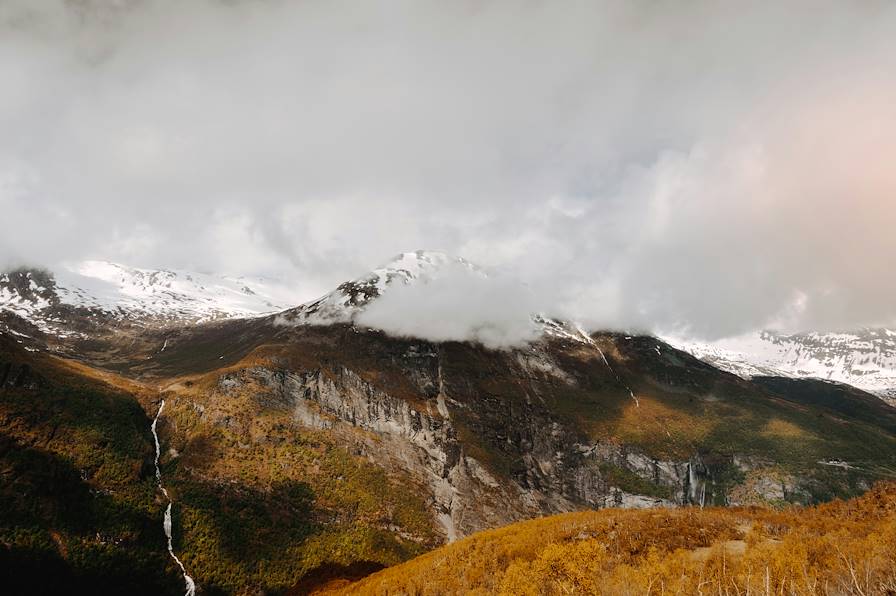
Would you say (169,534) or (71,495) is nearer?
(71,495)

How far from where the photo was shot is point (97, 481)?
342 feet

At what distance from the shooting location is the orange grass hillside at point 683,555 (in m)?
28.7

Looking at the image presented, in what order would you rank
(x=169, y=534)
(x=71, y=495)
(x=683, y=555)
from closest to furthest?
1. (x=683, y=555)
2. (x=71, y=495)
3. (x=169, y=534)

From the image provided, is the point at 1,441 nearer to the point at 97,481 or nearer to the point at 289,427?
the point at 97,481

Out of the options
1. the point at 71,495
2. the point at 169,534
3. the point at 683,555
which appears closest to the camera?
the point at 683,555

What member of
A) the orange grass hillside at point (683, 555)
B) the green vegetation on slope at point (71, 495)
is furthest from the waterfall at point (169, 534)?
the orange grass hillside at point (683, 555)

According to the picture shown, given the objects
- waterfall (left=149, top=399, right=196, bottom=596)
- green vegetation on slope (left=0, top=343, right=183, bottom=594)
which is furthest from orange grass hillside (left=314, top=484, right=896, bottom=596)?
green vegetation on slope (left=0, top=343, right=183, bottom=594)

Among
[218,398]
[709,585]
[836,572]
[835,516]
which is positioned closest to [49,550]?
[218,398]

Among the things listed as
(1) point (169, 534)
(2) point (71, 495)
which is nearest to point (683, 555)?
(1) point (169, 534)

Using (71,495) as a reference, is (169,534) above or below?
below

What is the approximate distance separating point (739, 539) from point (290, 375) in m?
168

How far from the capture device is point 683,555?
38625mm

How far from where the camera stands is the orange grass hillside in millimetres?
28688

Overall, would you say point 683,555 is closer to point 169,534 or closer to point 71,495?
point 169,534
